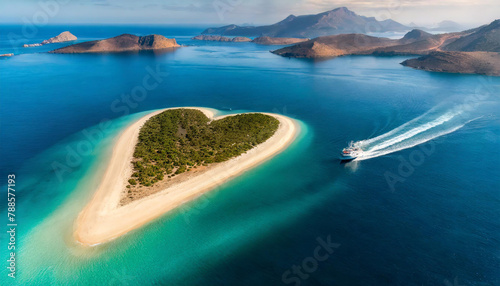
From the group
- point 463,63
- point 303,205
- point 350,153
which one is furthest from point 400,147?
point 463,63

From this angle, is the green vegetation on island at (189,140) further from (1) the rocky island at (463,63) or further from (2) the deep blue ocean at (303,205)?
(1) the rocky island at (463,63)

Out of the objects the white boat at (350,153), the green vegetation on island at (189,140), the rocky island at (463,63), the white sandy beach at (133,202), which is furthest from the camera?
the rocky island at (463,63)

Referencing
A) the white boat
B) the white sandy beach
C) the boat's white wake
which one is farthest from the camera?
the boat's white wake

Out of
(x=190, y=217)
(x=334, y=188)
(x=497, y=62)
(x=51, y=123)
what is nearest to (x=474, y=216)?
(x=334, y=188)

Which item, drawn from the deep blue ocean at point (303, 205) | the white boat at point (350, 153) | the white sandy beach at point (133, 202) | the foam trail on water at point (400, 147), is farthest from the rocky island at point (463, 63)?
the white sandy beach at point (133, 202)

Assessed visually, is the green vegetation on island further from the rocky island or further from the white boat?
the rocky island

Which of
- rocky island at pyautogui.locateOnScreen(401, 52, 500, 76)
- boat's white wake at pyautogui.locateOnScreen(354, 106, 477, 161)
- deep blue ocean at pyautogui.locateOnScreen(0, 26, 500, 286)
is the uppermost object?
rocky island at pyautogui.locateOnScreen(401, 52, 500, 76)

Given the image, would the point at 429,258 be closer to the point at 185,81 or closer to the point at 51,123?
the point at 51,123

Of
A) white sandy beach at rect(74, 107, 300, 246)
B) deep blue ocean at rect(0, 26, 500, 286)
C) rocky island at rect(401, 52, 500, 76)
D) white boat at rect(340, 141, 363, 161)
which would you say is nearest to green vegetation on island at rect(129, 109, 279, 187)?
white sandy beach at rect(74, 107, 300, 246)
